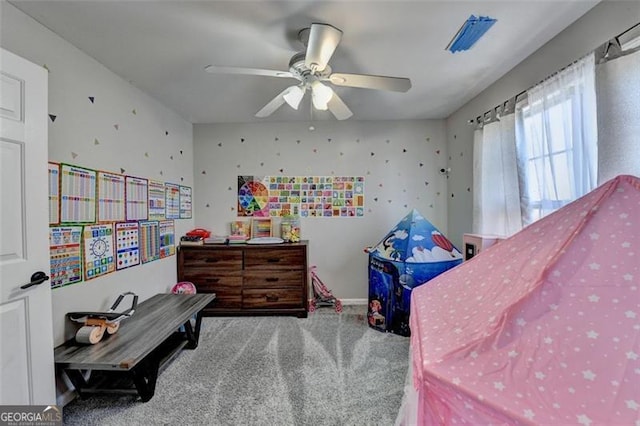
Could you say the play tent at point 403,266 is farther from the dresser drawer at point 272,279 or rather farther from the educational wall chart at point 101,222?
the educational wall chart at point 101,222

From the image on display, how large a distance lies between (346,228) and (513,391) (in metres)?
3.12

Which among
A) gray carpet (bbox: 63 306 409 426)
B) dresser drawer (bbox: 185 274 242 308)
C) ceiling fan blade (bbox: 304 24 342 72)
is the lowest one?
gray carpet (bbox: 63 306 409 426)

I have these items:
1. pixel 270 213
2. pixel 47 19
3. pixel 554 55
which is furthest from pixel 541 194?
pixel 47 19

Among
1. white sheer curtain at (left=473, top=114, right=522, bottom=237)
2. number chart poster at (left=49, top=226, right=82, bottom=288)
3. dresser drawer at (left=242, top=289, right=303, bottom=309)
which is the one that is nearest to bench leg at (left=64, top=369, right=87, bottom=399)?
number chart poster at (left=49, top=226, right=82, bottom=288)

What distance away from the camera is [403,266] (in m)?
2.73

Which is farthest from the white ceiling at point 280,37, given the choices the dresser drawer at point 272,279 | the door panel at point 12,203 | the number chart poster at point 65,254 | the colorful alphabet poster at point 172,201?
the dresser drawer at point 272,279

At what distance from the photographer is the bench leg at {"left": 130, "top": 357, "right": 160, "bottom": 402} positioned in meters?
1.86

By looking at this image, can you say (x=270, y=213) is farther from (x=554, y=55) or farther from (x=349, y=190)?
(x=554, y=55)

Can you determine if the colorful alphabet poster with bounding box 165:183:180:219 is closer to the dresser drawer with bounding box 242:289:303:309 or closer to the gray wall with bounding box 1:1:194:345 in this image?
the gray wall with bounding box 1:1:194:345

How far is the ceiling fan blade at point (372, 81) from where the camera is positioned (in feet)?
5.84

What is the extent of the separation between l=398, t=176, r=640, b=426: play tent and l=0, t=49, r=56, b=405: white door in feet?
Answer: 6.24

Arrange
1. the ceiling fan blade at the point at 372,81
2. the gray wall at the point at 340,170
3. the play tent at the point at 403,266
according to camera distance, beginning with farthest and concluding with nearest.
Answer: the gray wall at the point at 340,170, the play tent at the point at 403,266, the ceiling fan blade at the point at 372,81

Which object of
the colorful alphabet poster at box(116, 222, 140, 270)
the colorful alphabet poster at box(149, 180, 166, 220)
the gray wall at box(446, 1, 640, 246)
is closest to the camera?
the gray wall at box(446, 1, 640, 246)

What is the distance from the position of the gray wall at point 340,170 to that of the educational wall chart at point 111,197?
53.3 inches
